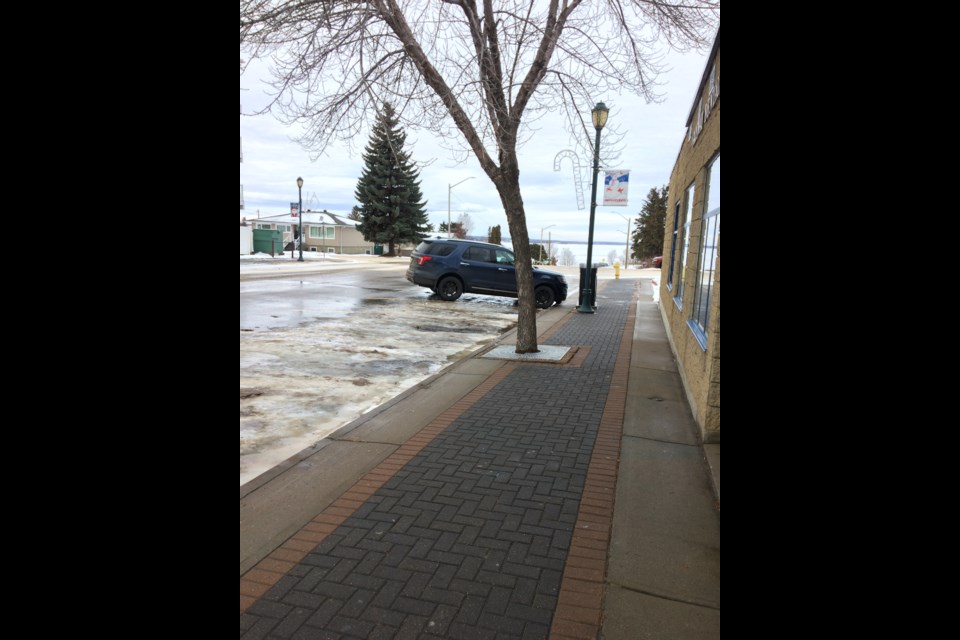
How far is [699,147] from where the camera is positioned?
790 centimetres

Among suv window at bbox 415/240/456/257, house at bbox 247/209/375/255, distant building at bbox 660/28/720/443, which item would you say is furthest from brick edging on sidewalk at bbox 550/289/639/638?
house at bbox 247/209/375/255

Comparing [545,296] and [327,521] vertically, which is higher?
[545,296]

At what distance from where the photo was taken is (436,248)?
18.3 meters

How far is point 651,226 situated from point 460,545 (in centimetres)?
6315

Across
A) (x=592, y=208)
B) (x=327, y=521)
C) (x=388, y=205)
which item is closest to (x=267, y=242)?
(x=388, y=205)

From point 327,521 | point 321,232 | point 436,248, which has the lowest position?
point 327,521

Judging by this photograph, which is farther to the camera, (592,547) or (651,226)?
(651,226)

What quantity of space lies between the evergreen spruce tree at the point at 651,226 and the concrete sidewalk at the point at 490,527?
5865 centimetres

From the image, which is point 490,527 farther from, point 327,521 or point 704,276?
point 704,276

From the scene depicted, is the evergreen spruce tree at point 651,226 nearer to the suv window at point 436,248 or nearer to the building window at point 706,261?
the suv window at point 436,248
